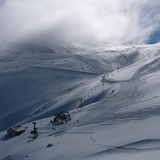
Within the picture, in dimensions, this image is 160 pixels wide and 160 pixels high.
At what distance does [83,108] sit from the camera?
3022cm

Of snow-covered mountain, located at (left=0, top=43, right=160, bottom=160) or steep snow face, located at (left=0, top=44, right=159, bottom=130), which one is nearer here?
snow-covered mountain, located at (left=0, top=43, right=160, bottom=160)

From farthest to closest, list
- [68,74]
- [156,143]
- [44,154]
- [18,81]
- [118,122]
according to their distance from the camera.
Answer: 1. [68,74]
2. [18,81]
3. [118,122]
4. [44,154]
5. [156,143]

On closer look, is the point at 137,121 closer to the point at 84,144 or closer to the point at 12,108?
the point at 84,144

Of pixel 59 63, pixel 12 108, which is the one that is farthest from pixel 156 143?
pixel 59 63

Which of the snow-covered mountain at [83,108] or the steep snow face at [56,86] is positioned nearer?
the snow-covered mountain at [83,108]

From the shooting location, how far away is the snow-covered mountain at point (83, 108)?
12099 mm

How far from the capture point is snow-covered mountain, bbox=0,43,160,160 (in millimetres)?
12099

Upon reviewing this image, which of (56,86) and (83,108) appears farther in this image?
(56,86)

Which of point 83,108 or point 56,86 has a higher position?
point 56,86

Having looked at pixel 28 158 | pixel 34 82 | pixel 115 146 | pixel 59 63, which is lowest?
pixel 28 158

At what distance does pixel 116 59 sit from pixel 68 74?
46.0m

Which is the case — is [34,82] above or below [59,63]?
below

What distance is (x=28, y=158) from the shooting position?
534 inches

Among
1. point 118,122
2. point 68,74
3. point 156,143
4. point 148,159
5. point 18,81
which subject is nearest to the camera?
point 148,159
